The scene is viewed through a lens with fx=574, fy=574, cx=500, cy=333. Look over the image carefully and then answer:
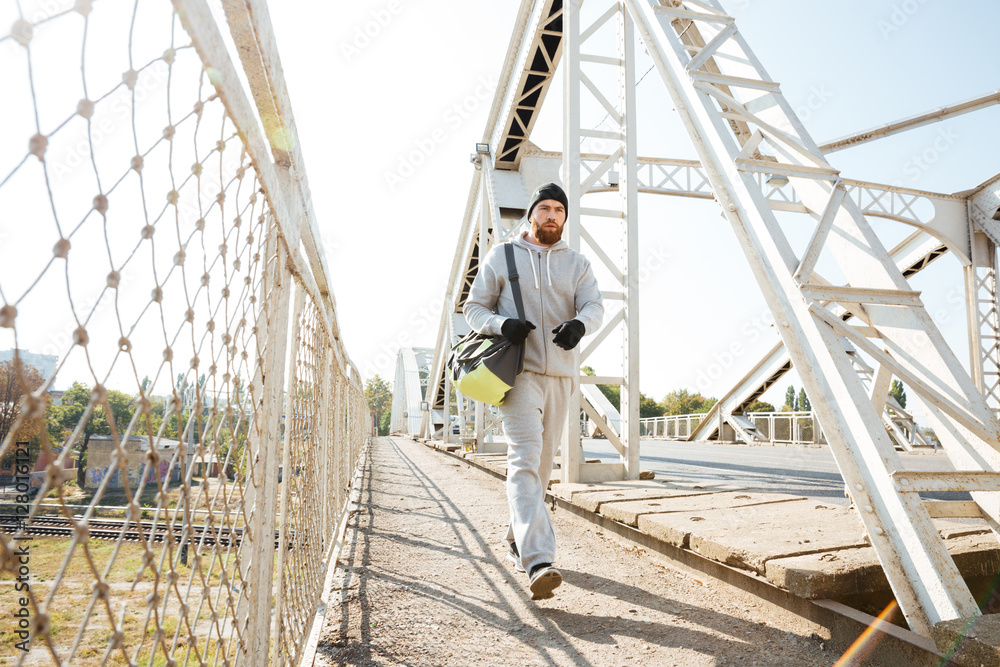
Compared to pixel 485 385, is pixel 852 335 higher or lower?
higher

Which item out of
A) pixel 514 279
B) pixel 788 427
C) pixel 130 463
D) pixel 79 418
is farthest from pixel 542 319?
pixel 788 427

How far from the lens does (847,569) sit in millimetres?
1754

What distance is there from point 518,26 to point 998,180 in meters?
10.2

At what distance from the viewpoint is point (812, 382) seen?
209 centimetres

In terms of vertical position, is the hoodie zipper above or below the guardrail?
above

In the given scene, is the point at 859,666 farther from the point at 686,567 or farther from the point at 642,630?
the point at 686,567

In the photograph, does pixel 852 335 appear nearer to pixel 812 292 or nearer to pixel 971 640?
pixel 812 292

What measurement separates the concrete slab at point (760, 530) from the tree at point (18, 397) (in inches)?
77.2

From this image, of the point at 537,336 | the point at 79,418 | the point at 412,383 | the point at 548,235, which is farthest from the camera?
the point at 412,383

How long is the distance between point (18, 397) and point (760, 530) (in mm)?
2357

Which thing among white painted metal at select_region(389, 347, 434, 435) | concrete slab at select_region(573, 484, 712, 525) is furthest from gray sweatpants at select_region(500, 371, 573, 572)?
white painted metal at select_region(389, 347, 434, 435)

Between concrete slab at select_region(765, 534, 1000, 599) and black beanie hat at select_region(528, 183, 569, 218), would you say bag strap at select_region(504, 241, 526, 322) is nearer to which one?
black beanie hat at select_region(528, 183, 569, 218)

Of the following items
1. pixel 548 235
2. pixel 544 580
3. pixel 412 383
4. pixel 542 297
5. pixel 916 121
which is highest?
pixel 916 121

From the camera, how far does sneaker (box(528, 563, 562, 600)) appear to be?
1.98 meters
